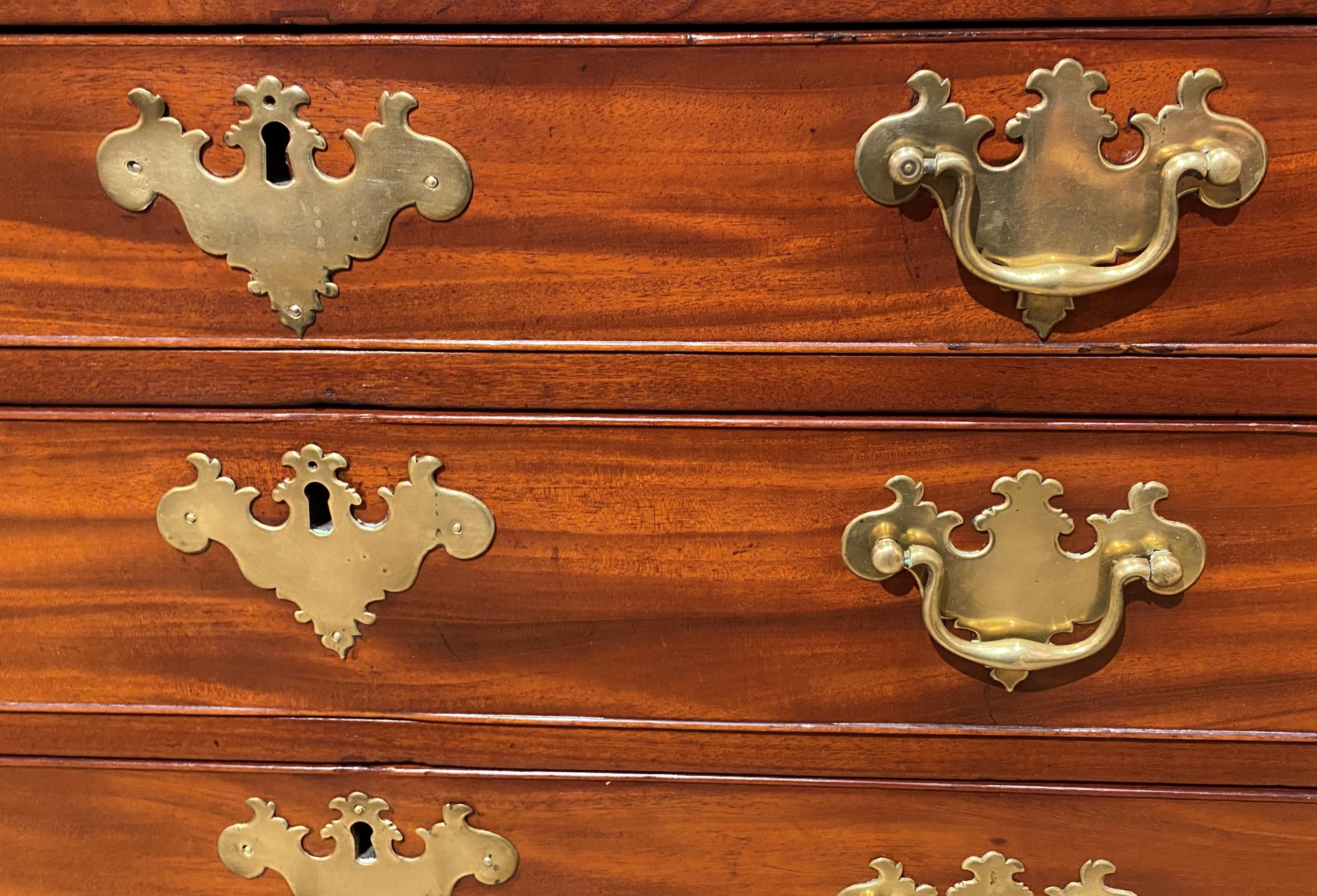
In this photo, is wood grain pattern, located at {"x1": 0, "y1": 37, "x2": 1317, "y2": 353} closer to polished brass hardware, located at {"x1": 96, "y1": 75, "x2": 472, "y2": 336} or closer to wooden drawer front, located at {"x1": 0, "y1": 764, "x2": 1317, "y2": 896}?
polished brass hardware, located at {"x1": 96, "y1": 75, "x2": 472, "y2": 336}

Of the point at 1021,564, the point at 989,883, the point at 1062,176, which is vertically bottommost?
the point at 989,883

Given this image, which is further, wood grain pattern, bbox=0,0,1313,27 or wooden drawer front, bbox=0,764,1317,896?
wooden drawer front, bbox=0,764,1317,896

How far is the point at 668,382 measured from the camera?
0.54 meters

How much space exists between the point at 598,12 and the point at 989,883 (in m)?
0.55

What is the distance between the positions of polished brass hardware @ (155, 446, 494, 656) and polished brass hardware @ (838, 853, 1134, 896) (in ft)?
1.07

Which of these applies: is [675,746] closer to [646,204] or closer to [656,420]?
[656,420]

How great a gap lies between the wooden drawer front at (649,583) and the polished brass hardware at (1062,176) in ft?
0.30

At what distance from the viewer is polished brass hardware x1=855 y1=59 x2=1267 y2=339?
0.48 metres

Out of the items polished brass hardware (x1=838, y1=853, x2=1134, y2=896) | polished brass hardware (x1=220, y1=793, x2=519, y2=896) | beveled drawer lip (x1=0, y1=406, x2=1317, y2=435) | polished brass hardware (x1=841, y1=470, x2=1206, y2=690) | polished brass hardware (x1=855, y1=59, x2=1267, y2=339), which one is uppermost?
polished brass hardware (x1=855, y1=59, x2=1267, y2=339)

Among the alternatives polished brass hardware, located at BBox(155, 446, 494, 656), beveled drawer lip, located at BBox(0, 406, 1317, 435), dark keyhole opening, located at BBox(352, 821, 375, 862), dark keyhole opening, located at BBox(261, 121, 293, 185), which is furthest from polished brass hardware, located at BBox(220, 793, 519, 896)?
dark keyhole opening, located at BBox(261, 121, 293, 185)

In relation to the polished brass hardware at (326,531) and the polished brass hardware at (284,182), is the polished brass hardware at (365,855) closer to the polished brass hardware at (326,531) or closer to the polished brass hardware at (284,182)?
the polished brass hardware at (326,531)

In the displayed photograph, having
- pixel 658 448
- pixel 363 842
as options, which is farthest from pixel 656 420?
pixel 363 842

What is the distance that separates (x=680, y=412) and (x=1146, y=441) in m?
0.25

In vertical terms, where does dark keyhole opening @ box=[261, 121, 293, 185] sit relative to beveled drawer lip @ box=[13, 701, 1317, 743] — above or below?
above
